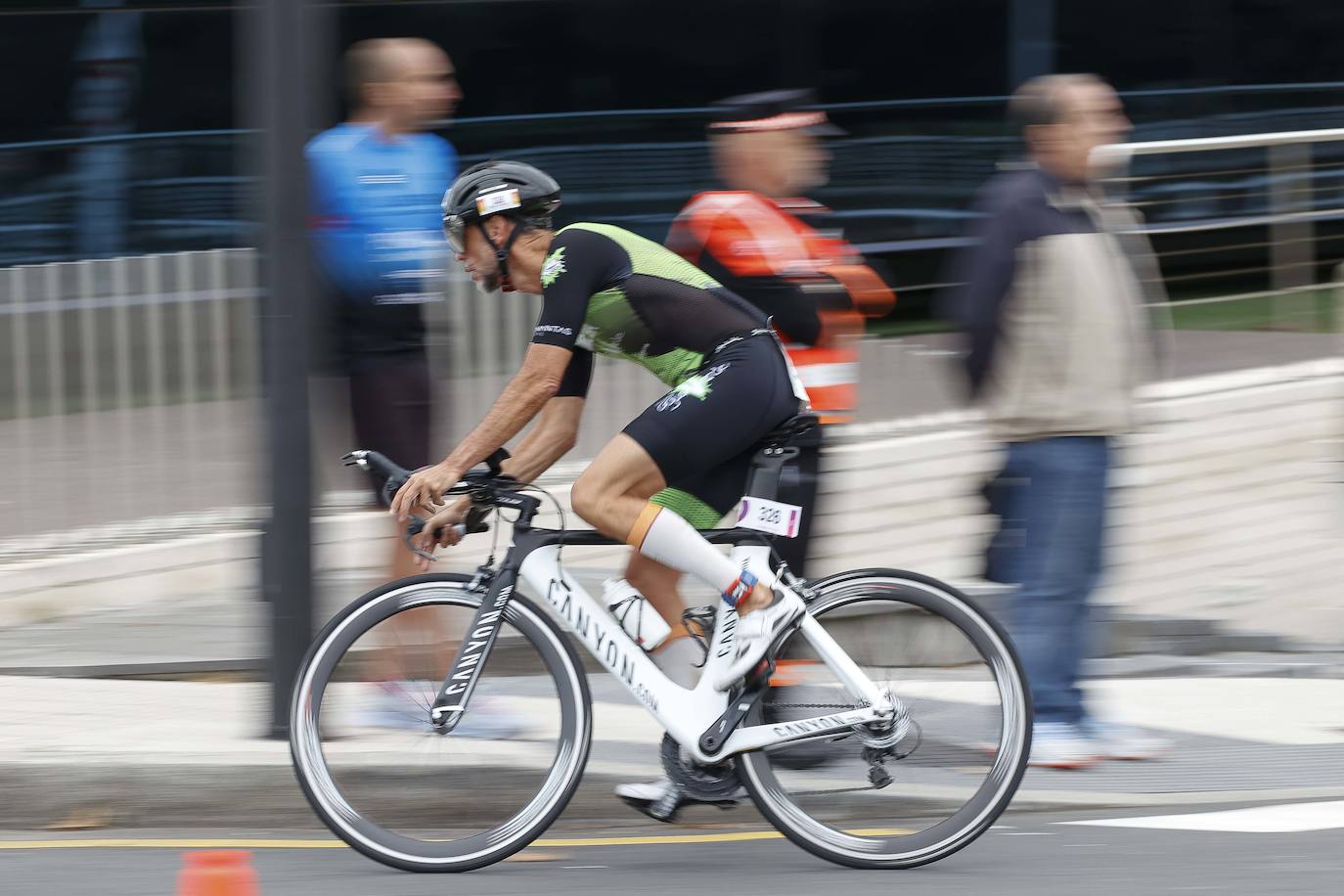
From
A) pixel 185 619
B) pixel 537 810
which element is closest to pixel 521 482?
pixel 537 810

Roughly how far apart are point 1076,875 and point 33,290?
4896mm

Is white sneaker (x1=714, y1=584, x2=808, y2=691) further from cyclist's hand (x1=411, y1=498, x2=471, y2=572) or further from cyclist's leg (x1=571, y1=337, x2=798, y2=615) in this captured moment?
cyclist's hand (x1=411, y1=498, x2=471, y2=572)

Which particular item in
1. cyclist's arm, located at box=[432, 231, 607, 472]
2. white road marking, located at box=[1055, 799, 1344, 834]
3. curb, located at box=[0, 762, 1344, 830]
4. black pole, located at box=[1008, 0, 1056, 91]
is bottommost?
white road marking, located at box=[1055, 799, 1344, 834]

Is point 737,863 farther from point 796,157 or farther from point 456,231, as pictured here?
point 796,157

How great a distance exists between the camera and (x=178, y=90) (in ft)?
43.9

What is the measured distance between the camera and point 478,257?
4891 millimetres

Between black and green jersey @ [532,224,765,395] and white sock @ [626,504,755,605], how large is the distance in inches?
14.8

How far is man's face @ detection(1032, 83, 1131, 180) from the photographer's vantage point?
560cm

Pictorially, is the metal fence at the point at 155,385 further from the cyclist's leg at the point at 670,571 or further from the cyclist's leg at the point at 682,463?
the cyclist's leg at the point at 682,463

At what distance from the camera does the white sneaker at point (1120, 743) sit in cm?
595

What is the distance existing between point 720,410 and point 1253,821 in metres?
1.82

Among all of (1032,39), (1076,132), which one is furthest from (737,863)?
(1032,39)

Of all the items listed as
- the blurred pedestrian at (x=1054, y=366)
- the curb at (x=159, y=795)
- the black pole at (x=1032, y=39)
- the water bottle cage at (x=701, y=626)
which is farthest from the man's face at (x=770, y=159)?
the black pole at (x=1032, y=39)

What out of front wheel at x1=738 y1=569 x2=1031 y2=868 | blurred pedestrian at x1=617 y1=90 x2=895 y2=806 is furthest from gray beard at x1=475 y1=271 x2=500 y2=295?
front wheel at x1=738 y1=569 x2=1031 y2=868
